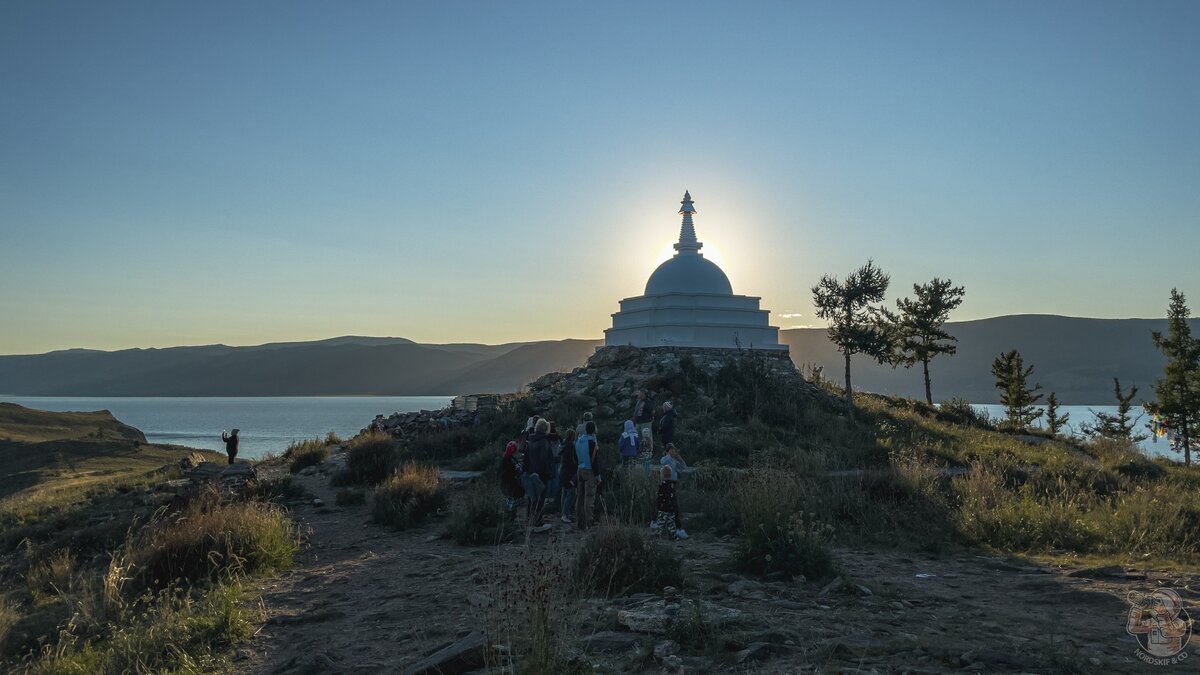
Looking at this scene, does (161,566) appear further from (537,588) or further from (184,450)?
(184,450)

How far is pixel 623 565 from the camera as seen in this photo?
7594 millimetres

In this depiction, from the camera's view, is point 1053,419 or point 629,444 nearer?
point 629,444

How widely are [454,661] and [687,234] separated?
2906 centimetres

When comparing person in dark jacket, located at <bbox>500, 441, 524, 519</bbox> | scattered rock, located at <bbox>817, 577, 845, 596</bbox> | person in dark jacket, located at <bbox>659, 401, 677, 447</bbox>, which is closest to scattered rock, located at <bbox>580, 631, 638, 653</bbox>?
scattered rock, located at <bbox>817, 577, 845, 596</bbox>

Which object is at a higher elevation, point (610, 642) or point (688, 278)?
point (688, 278)

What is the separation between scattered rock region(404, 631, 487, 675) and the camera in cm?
532

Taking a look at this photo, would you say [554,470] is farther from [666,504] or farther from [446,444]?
[446,444]

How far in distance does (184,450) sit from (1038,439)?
43074 mm

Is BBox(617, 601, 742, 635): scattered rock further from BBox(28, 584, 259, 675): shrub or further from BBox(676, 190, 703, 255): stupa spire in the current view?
BBox(676, 190, 703, 255): stupa spire

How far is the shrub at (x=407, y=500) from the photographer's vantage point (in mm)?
12648

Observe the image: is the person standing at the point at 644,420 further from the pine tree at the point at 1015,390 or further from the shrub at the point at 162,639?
the pine tree at the point at 1015,390

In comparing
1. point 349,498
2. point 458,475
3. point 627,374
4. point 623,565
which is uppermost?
point 627,374

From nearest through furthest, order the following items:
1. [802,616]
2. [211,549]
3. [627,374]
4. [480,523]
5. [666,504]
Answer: [802,616], [211,549], [666,504], [480,523], [627,374]

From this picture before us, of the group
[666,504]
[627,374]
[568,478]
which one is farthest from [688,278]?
A: [666,504]
